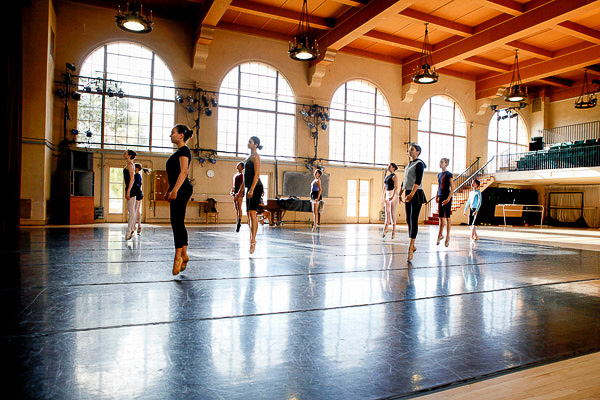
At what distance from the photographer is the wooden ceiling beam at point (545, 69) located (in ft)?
49.4

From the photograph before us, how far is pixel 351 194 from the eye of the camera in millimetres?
17203

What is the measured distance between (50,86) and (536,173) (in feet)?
60.7

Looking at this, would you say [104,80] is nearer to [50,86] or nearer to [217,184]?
[50,86]

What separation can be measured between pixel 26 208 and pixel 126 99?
482 cm

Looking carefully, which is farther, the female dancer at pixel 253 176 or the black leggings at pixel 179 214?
the female dancer at pixel 253 176

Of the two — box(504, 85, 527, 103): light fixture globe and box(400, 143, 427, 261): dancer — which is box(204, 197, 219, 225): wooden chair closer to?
box(400, 143, 427, 261): dancer

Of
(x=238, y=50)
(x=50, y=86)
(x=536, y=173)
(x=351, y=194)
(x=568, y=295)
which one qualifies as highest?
(x=238, y=50)

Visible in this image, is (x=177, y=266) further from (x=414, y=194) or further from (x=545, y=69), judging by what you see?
(x=545, y=69)

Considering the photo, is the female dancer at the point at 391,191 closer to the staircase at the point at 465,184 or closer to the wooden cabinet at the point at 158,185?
the wooden cabinet at the point at 158,185

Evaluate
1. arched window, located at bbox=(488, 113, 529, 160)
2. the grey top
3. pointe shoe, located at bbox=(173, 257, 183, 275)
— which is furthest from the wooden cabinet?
arched window, located at bbox=(488, 113, 529, 160)

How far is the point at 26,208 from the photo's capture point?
10.8 metres

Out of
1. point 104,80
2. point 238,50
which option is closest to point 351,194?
point 238,50

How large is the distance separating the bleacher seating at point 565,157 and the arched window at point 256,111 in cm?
1114

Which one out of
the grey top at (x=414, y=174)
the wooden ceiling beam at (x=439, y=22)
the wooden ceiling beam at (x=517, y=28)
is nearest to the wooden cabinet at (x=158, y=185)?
the wooden ceiling beam at (x=439, y=22)
